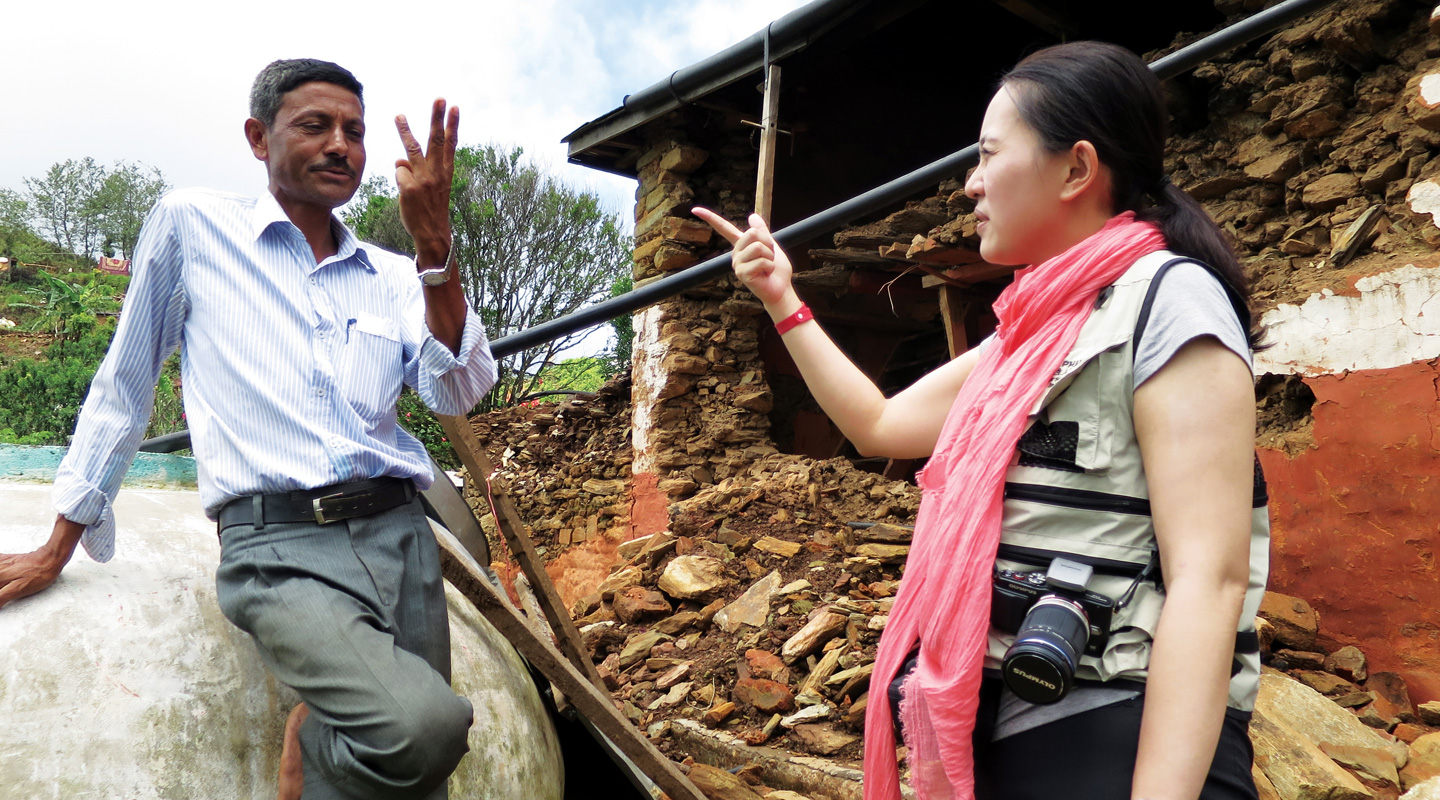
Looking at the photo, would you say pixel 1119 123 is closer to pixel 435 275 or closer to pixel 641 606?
pixel 435 275

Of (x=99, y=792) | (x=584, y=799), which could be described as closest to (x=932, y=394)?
(x=99, y=792)

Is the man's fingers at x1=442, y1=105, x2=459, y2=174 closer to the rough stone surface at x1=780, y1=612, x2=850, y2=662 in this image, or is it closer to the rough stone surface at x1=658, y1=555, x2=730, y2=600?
the rough stone surface at x1=780, y1=612, x2=850, y2=662

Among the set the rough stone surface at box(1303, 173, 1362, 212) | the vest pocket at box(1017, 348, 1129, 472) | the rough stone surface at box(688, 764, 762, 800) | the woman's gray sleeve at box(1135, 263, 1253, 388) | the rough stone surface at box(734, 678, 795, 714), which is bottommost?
the rough stone surface at box(688, 764, 762, 800)

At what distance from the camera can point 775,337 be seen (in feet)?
26.0

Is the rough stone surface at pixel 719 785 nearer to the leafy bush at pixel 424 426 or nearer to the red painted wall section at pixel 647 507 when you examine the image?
the red painted wall section at pixel 647 507

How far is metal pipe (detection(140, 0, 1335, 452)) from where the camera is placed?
70.9 inches

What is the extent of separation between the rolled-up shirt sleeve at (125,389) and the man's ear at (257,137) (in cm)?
24

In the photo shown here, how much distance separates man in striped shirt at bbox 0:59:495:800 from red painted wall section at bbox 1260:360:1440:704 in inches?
116

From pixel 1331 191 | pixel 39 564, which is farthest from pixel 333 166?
pixel 1331 191

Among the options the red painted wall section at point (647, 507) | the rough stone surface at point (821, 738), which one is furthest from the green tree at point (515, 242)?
the rough stone surface at point (821, 738)

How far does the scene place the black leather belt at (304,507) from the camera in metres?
1.59

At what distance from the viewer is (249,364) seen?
1657 millimetres

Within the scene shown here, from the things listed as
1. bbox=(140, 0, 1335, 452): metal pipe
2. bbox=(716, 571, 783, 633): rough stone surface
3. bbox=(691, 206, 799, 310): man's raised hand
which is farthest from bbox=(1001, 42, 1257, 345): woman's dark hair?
bbox=(716, 571, 783, 633): rough stone surface

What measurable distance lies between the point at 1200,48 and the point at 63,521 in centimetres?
224
